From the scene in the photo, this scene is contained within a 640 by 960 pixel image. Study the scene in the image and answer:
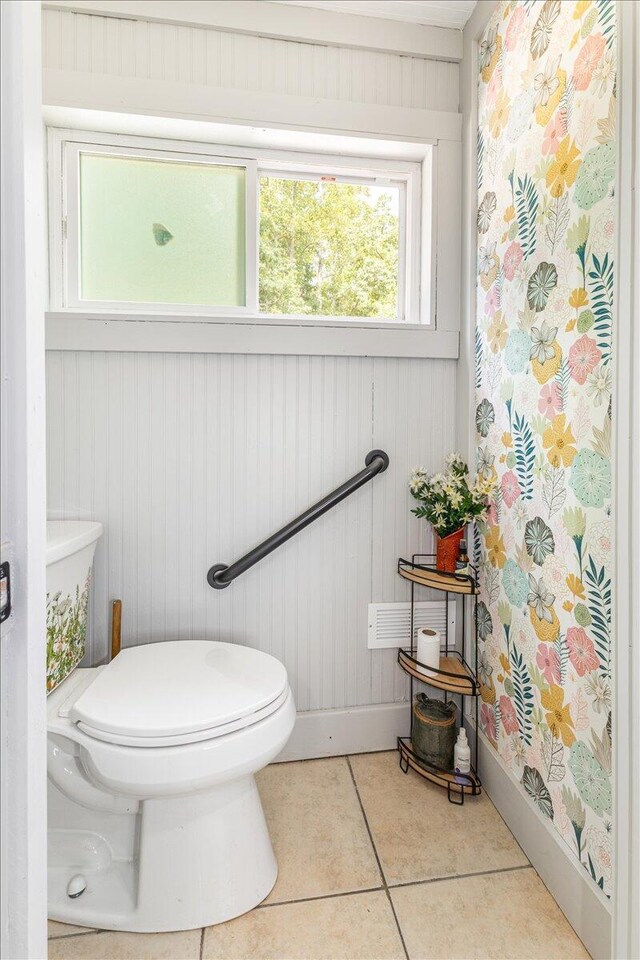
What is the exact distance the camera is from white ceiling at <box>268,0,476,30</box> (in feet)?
4.89

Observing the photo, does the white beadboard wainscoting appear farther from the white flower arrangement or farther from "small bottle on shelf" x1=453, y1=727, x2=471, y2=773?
"small bottle on shelf" x1=453, y1=727, x2=471, y2=773

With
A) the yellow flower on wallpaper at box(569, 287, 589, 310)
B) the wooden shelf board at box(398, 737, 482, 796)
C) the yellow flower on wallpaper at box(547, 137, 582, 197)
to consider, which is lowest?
the wooden shelf board at box(398, 737, 482, 796)

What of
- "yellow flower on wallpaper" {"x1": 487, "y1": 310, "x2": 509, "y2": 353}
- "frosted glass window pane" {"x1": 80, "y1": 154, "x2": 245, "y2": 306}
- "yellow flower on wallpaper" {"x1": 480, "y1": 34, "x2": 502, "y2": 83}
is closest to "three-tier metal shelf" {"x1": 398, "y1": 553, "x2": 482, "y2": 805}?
"yellow flower on wallpaper" {"x1": 487, "y1": 310, "x2": 509, "y2": 353}

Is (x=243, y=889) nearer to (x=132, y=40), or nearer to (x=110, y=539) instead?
(x=110, y=539)

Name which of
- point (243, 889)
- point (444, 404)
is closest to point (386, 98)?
point (444, 404)

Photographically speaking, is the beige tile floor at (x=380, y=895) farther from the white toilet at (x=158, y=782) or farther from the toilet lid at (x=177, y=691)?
the toilet lid at (x=177, y=691)

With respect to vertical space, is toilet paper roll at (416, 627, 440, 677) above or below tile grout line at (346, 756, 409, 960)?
above

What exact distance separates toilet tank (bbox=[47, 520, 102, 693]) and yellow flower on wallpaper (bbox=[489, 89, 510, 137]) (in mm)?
1481

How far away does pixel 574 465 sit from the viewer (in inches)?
43.0

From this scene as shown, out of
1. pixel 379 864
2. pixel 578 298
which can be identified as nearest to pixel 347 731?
pixel 379 864

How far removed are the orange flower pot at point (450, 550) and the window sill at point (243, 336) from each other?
55 cm

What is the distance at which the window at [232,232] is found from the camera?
1571mm

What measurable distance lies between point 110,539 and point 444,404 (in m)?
1.08

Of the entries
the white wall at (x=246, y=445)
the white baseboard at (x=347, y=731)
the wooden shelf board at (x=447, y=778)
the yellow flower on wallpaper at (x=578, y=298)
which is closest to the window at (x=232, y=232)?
the white wall at (x=246, y=445)
